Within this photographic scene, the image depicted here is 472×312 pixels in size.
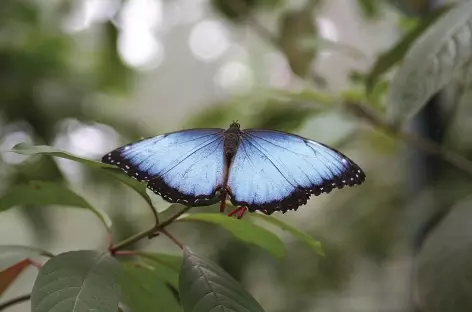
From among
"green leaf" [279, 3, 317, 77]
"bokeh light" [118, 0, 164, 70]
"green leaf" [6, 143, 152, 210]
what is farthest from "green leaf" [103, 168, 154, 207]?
"bokeh light" [118, 0, 164, 70]

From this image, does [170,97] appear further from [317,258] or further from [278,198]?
[278,198]

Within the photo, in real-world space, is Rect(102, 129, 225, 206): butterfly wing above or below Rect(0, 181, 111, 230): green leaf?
above

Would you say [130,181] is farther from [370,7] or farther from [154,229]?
[370,7]

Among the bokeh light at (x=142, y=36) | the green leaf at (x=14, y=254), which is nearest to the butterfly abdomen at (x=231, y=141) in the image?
the green leaf at (x=14, y=254)

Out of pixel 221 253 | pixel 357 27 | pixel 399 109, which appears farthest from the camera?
pixel 357 27

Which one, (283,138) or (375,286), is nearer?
(283,138)

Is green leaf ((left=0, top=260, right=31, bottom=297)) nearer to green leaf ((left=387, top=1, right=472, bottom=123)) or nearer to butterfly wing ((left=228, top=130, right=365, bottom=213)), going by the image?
butterfly wing ((left=228, top=130, right=365, bottom=213))

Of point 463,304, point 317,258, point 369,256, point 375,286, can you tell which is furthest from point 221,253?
point 463,304
